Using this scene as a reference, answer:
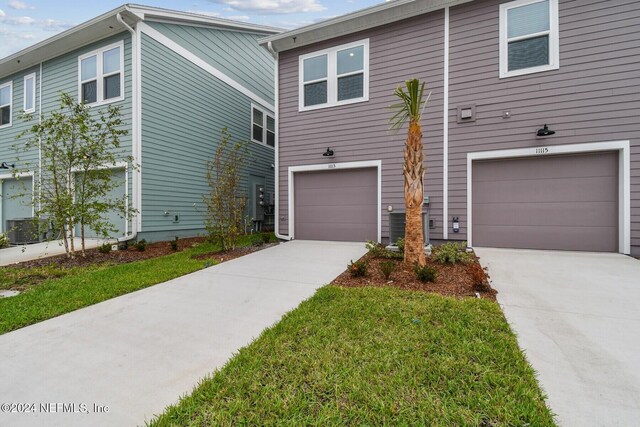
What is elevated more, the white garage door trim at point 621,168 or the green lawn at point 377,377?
the white garage door trim at point 621,168

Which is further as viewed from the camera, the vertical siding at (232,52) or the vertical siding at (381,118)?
the vertical siding at (232,52)

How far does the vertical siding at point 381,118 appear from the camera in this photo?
20.1 feet

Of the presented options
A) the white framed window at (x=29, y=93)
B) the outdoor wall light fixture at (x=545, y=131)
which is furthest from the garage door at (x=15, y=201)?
the outdoor wall light fixture at (x=545, y=131)

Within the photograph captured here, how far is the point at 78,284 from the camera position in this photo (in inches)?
154

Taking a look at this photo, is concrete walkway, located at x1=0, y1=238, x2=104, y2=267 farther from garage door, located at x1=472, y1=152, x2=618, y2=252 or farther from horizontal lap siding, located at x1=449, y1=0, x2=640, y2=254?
garage door, located at x1=472, y1=152, x2=618, y2=252

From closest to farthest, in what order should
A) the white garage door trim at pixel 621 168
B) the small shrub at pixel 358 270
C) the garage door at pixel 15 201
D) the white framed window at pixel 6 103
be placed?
the small shrub at pixel 358 270, the white garage door trim at pixel 621 168, the garage door at pixel 15 201, the white framed window at pixel 6 103

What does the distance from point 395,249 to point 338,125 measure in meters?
3.35

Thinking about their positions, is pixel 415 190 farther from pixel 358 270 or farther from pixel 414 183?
pixel 358 270

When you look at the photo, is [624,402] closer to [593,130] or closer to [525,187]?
[525,187]

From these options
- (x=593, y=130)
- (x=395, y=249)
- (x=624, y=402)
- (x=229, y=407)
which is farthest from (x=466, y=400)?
(x=593, y=130)

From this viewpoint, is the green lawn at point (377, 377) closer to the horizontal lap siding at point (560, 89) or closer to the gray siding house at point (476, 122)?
the gray siding house at point (476, 122)

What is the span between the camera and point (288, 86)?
24.8 ft

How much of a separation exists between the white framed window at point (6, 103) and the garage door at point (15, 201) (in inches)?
75.7

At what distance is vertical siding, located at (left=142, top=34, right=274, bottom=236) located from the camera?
283 inches
